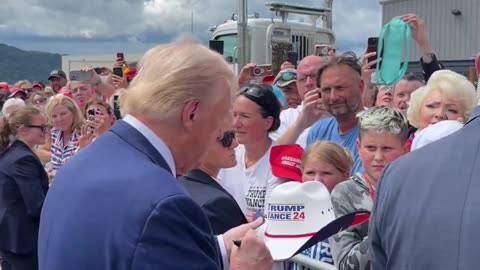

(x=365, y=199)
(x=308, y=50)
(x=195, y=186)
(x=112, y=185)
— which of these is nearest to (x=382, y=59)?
(x=365, y=199)

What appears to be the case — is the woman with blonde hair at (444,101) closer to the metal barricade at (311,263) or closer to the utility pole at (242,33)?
the metal barricade at (311,263)

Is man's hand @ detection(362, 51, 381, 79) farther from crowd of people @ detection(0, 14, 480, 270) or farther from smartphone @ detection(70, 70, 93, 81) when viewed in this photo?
smartphone @ detection(70, 70, 93, 81)

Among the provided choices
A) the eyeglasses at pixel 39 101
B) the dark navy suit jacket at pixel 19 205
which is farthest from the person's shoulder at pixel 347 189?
the eyeglasses at pixel 39 101

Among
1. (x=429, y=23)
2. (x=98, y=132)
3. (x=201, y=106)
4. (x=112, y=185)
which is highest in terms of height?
(x=429, y=23)

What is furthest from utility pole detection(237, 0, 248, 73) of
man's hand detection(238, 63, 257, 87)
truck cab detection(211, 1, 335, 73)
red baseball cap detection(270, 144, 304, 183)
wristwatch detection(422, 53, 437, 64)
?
red baseball cap detection(270, 144, 304, 183)

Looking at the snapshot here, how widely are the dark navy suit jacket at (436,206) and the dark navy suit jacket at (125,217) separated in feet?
1.73

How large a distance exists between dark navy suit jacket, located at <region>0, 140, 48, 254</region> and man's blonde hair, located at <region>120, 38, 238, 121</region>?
3164mm

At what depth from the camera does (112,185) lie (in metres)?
1.46

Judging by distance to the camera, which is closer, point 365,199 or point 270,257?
point 270,257

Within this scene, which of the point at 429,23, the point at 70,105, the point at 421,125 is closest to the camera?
the point at 421,125

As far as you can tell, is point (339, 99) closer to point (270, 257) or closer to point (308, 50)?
point (270, 257)

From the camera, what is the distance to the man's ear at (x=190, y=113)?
1.59 meters

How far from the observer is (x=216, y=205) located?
7.40ft

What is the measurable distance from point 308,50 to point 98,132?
7.55 meters
